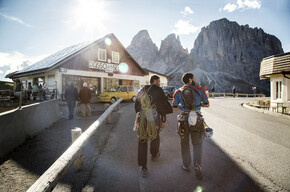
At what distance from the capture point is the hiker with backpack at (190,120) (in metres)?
3.23

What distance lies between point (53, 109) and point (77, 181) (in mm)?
6760

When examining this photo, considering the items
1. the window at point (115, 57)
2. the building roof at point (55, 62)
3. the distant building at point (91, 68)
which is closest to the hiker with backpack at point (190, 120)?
the distant building at point (91, 68)

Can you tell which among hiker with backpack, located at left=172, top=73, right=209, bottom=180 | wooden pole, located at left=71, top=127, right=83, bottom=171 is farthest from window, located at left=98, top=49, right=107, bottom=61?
hiker with backpack, located at left=172, top=73, right=209, bottom=180

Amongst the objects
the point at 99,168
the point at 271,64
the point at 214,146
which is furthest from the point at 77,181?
the point at 271,64

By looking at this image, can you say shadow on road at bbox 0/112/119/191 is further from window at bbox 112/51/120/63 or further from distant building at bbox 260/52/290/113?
window at bbox 112/51/120/63

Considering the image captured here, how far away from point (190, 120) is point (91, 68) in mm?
19424

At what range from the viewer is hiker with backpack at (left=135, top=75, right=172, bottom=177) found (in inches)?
134

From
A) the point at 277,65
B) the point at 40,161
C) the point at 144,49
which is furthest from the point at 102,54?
the point at 144,49

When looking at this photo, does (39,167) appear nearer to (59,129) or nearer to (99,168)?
(99,168)

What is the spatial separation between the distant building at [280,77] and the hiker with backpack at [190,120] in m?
11.0

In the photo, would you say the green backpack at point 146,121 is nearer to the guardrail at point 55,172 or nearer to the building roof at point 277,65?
the guardrail at point 55,172

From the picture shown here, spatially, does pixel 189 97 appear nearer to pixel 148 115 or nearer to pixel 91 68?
pixel 148 115

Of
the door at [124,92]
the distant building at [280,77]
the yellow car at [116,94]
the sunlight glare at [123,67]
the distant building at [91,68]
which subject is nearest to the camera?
the distant building at [280,77]

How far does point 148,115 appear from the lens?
11.3 feet
